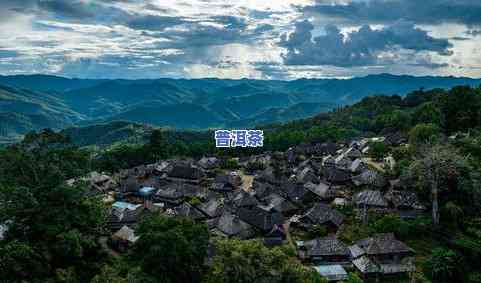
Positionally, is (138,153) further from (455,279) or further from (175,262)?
(455,279)

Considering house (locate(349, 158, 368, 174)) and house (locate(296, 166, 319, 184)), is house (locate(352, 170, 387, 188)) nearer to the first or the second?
house (locate(349, 158, 368, 174))

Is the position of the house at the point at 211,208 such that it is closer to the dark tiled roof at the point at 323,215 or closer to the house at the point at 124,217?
the house at the point at 124,217

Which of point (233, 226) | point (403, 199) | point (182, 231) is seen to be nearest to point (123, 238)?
point (233, 226)

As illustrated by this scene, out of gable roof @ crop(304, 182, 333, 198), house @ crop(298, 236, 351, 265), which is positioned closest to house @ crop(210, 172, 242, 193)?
gable roof @ crop(304, 182, 333, 198)

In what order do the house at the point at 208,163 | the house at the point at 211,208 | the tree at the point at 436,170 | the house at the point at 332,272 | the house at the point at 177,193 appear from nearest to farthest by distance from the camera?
the house at the point at 332,272 < the tree at the point at 436,170 < the house at the point at 211,208 < the house at the point at 177,193 < the house at the point at 208,163

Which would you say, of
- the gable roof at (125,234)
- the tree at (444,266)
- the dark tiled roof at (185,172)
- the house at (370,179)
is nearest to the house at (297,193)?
the house at (370,179)

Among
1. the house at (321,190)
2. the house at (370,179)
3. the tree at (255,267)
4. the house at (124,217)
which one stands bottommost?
the house at (124,217)
